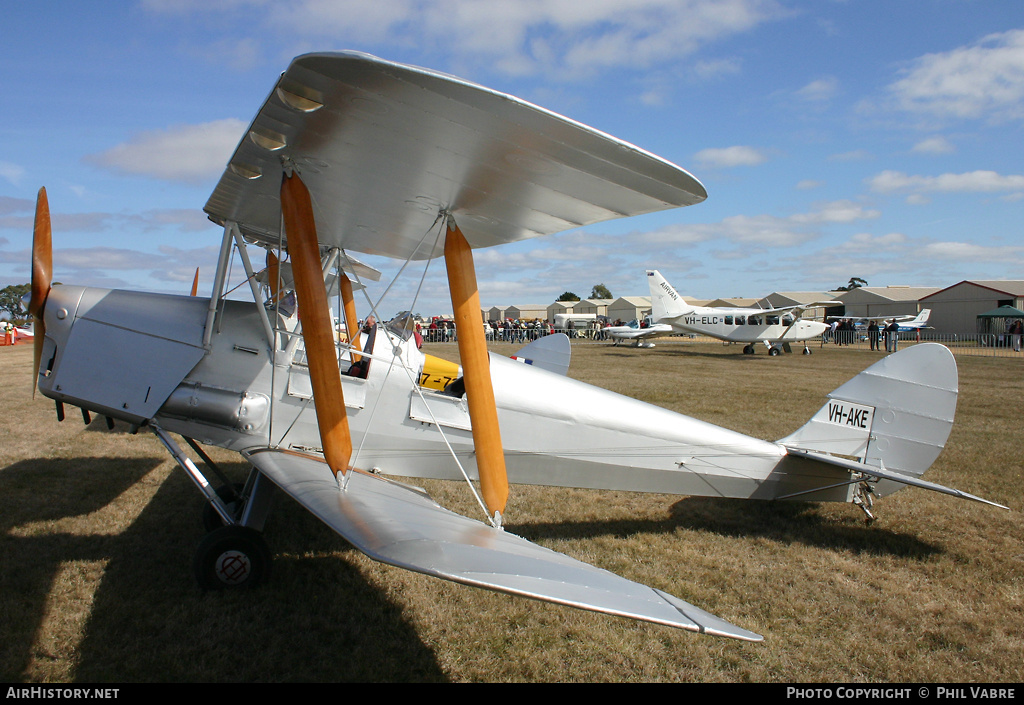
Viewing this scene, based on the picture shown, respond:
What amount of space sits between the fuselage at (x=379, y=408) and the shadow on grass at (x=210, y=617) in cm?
92

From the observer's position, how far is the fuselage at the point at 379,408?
395cm

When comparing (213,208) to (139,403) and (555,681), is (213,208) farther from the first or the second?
(555,681)

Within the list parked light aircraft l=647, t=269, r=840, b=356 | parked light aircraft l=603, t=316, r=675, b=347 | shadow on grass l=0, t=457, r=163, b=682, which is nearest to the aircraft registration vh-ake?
shadow on grass l=0, t=457, r=163, b=682

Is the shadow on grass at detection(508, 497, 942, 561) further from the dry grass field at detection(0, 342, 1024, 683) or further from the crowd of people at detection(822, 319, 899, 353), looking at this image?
the crowd of people at detection(822, 319, 899, 353)

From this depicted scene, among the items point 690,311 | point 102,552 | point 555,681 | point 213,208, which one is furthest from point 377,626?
point 690,311

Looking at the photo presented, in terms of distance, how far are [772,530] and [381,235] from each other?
4.24 meters

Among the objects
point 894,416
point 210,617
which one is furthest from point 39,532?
point 894,416

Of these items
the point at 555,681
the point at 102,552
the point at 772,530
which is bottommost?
the point at 102,552

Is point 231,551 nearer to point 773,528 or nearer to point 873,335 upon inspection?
point 773,528

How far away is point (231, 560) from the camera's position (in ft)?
12.1

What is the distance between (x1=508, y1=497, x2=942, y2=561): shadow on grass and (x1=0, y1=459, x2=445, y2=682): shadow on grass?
171cm

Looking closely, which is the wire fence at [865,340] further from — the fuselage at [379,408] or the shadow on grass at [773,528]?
the fuselage at [379,408]

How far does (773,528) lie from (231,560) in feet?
14.3
